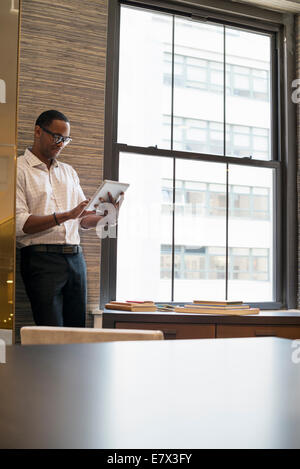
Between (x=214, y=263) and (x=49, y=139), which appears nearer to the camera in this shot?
(x=49, y=139)

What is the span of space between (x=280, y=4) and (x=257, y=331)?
2.57 metres

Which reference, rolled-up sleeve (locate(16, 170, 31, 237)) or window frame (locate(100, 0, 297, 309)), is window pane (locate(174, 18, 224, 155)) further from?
rolled-up sleeve (locate(16, 170, 31, 237))

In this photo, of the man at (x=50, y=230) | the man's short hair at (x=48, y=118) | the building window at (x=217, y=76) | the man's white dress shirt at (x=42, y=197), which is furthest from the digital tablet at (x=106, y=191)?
the building window at (x=217, y=76)

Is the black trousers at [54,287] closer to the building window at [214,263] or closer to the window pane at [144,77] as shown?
the building window at [214,263]

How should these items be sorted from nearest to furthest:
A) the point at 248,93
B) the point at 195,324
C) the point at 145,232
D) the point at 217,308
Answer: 1. the point at 195,324
2. the point at 217,308
3. the point at 145,232
4. the point at 248,93

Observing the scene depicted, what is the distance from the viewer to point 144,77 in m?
3.79

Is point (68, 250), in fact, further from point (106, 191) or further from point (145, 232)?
point (145, 232)

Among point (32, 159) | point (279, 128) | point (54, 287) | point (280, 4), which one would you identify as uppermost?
point (280, 4)

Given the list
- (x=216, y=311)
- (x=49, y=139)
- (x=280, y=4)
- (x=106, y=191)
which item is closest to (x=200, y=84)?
(x=280, y=4)

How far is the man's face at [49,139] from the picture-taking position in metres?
3.02

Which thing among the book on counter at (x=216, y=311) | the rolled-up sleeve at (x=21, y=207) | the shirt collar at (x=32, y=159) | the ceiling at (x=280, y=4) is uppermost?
the ceiling at (x=280, y=4)

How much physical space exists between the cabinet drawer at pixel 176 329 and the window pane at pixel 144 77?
136 centimetres
